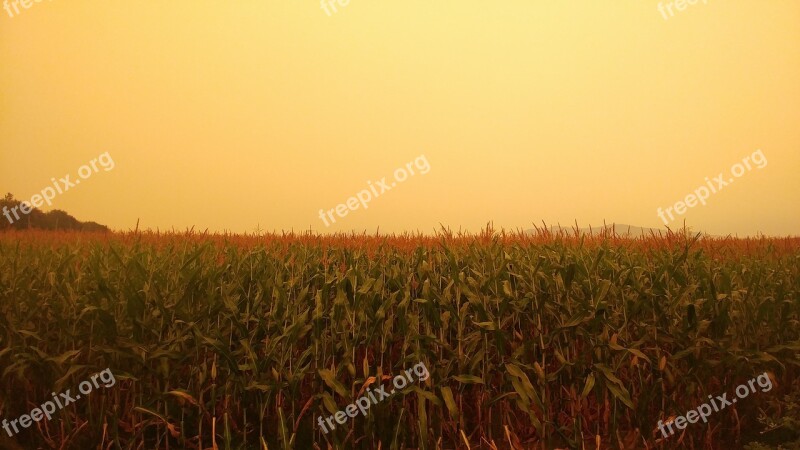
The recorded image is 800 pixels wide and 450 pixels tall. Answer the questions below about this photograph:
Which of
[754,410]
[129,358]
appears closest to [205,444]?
[129,358]

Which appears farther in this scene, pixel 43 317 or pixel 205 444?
pixel 43 317

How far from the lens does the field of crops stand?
429cm

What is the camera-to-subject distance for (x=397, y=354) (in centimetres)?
493

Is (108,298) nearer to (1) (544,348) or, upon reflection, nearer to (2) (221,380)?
(2) (221,380)

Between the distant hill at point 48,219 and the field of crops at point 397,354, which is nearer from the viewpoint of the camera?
the field of crops at point 397,354

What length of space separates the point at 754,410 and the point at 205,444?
16.1 ft

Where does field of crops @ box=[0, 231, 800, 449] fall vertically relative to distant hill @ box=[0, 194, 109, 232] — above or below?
below

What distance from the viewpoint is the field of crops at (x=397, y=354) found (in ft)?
14.1

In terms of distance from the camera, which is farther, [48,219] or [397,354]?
[48,219]

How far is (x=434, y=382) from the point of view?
4.46 m

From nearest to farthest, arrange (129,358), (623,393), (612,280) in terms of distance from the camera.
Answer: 1. (623,393)
2. (129,358)
3. (612,280)

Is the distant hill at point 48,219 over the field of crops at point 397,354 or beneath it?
over

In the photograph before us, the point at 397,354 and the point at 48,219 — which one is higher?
the point at 48,219

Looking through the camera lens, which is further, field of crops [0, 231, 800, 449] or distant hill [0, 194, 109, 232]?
distant hill [0, 194, 109, 232]
